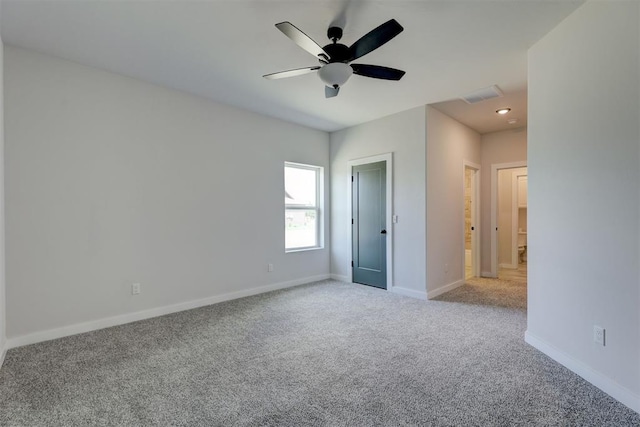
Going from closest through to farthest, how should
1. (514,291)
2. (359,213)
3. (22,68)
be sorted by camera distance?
(22,68) < (514,291) < (359,213)

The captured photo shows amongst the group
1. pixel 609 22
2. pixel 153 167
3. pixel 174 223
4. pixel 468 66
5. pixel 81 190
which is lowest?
pixel 174 223

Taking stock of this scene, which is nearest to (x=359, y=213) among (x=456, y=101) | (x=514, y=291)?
(x=456, y=101)

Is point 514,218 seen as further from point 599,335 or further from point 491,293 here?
point 599,335

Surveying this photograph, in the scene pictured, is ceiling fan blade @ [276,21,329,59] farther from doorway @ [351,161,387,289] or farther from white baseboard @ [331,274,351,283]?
white baseboard @ [331,274,351,283]

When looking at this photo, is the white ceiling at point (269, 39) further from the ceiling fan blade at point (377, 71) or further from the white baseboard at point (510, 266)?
the white baseboard at point (510, 266)

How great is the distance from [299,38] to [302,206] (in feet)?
11.0

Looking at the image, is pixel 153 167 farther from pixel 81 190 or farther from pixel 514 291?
pixel 514 291

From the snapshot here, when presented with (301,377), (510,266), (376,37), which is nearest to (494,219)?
(510,266)

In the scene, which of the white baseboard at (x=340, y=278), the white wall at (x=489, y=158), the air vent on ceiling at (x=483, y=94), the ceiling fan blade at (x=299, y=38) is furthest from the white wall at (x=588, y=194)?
the white wall at (x=489, y=158)

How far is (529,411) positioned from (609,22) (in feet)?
8.35

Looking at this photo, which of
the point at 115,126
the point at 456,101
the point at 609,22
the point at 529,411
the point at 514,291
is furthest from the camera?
the point at 514,291

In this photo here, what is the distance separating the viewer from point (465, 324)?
3.27 m

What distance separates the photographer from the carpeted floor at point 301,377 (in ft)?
5.93

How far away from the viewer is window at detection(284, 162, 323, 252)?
5100 mm
